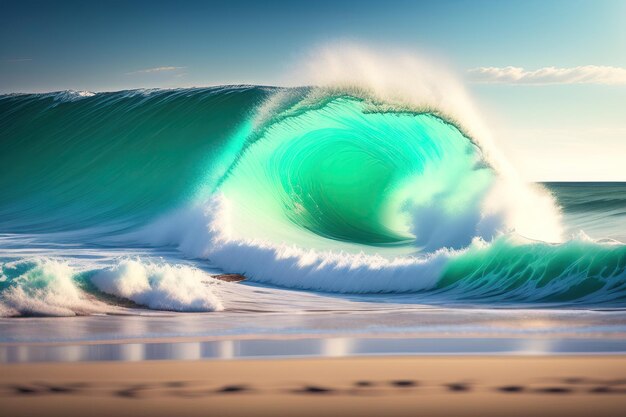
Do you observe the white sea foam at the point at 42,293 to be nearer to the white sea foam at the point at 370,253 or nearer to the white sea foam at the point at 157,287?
the white sea foam at the point at 157,287

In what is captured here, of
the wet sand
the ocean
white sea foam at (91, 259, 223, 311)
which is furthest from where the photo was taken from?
white sea foam at (91, 259, 223, 311)

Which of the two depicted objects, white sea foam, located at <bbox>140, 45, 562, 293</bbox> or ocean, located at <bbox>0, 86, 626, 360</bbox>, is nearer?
ocean, located at <bbox>0, 86, 626, 360</bbox>

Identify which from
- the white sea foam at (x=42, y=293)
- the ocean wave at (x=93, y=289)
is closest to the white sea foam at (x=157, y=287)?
the ocean wave at (x=93, y=289)

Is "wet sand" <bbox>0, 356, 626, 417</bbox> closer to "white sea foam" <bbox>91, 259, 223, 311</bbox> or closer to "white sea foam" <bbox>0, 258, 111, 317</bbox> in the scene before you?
"white sea foam" <bbox>0, 258, 111, 317</bbox>

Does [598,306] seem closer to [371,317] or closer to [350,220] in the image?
[371,317]

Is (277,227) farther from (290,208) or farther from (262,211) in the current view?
(290,208)

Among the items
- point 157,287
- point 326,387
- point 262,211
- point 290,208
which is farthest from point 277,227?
point 326,387

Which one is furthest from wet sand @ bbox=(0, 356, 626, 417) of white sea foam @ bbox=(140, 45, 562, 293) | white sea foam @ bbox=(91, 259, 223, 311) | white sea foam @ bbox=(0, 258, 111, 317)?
white sea foam @ bbox=(140, 45, 562, 293)

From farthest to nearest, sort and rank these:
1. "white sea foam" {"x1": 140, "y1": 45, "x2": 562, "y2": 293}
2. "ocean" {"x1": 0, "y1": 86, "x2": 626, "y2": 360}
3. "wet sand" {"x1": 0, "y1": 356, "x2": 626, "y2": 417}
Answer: "white sea foam" {"x1": 140, "y1": 45, "x2": 562, "y2": 293} < "ocean" {"x1": 0, "y1": 86, "x2": 626, "y2": 360} < "wet sand" {"x1": 0, "y1": 356, "x2": 626, "y2": 417}
